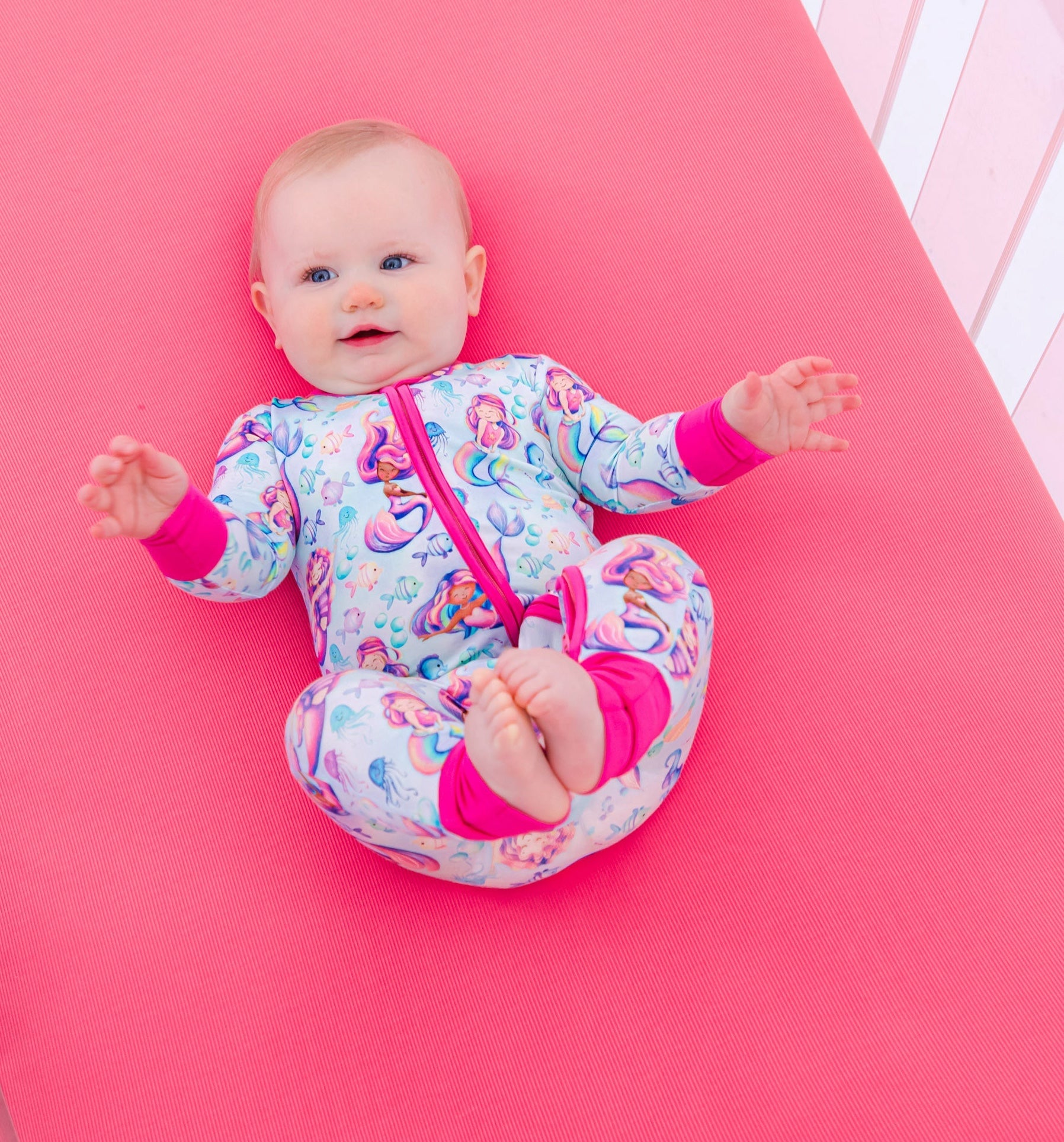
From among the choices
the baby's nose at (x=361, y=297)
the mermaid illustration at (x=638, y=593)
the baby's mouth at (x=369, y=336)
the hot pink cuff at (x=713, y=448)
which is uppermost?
the baby's nose at (x=361, y=297)

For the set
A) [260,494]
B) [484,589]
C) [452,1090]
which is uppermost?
[260,494]

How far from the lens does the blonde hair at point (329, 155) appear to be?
108cm

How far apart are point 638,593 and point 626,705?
114 millimetres

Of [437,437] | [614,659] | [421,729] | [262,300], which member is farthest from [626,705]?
[262,300]

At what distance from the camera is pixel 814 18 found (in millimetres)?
1707

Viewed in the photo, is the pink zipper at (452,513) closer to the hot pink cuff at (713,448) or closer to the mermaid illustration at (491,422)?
the mermaid illustration at (491,422)

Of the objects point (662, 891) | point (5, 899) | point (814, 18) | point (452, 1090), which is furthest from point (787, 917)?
point (814, 18)

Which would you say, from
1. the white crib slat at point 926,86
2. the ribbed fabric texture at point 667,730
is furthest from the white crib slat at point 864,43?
the ribbed fabric texture at point 667,730

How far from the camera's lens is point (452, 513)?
1013 mm

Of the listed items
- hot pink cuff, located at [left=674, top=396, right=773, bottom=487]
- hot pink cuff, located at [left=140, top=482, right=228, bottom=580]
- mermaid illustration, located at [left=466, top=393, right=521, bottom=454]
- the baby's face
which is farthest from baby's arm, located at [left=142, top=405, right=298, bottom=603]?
hot pink cuff, located at [left=674, top=396, right=773, bottom=487]

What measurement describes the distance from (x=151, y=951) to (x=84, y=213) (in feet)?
2.85

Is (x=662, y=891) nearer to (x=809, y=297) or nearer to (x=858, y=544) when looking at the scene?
(x=858, y=544)

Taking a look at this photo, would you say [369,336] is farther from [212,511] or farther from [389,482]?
[212,511]

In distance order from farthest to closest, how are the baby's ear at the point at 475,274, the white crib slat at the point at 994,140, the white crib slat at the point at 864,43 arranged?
the white crib slat at the point at 864,43 < the white crib slat at the point at 994,140 < the baby's ear at the point at 475,274
